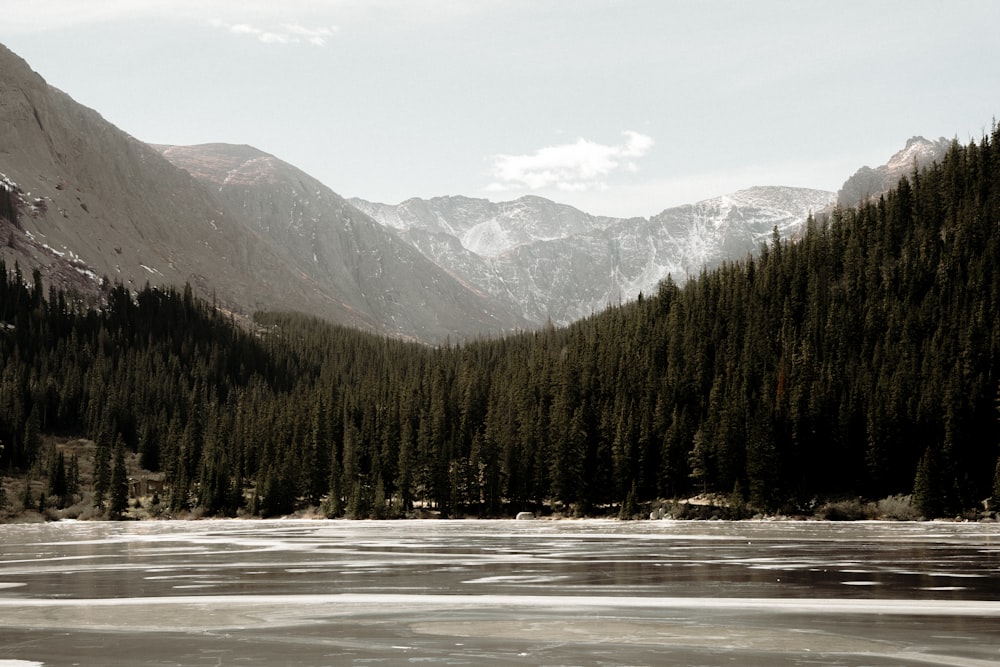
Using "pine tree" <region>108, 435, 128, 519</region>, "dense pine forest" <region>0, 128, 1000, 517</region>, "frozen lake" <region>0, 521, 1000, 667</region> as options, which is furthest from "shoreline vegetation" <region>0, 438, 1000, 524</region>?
"frozen lake" <region>0, 521, 1000, 667</region>

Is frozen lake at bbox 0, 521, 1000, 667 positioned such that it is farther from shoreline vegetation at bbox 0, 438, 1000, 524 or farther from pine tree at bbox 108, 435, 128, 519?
pine tree at bbox 108, 435, 128, 519

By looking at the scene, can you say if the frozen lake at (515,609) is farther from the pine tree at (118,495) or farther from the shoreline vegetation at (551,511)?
the pine tree at (118,495)

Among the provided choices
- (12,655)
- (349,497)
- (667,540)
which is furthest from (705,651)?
(349,497)

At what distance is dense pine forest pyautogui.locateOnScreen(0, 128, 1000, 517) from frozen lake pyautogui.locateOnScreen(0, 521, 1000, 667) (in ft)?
203

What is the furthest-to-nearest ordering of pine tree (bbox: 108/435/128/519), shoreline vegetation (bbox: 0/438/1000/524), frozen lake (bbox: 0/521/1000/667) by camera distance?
1. pine tree (bbox: 108/435/128/519)
2. shoreline vegetation (bbox: 0/438/1000/524)
3. frozen lake (bbox: 0/521/1000/667)

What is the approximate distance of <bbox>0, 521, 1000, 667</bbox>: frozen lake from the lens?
65.7 ft

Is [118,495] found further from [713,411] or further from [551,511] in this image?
[713,411]

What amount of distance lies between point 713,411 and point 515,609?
95177 millimetres

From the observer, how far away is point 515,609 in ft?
87.7

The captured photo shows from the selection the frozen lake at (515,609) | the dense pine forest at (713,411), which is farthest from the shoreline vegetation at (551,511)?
the frozen lake at (515,609)

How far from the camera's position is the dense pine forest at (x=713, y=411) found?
353 ft

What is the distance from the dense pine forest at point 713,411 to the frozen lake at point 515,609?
2435 inches

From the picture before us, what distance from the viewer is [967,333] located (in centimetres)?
12031

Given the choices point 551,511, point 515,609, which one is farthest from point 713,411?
point 515,609
